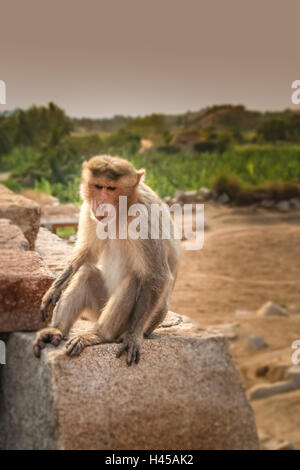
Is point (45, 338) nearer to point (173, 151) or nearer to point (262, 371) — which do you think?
point (262, 371)

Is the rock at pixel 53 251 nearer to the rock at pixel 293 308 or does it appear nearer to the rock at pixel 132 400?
the rock at pixel 132 400

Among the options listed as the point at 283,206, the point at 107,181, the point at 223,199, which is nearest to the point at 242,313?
the point at 107,181

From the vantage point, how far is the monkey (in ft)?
12.3

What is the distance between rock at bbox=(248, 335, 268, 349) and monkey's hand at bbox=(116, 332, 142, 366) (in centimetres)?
493

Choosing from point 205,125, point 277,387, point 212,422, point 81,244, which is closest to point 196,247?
point 277,387

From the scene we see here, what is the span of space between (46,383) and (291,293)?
8462 mm

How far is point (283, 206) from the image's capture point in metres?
17.9

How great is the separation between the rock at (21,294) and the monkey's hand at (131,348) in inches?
21.7

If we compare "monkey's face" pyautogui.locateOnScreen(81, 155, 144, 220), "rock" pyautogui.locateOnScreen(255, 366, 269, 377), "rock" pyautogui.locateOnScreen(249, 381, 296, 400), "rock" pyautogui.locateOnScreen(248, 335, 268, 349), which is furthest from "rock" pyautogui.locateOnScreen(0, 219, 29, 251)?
"rock" pyautogui.locateOnScreen(248, 335, 268, 349)

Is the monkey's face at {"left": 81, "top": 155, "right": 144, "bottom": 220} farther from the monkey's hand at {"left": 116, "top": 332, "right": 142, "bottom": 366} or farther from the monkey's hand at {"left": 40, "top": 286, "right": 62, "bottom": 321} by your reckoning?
the monkey's hand at {"left": 116, "top": 332, "right": 142, "bottom": 366}
